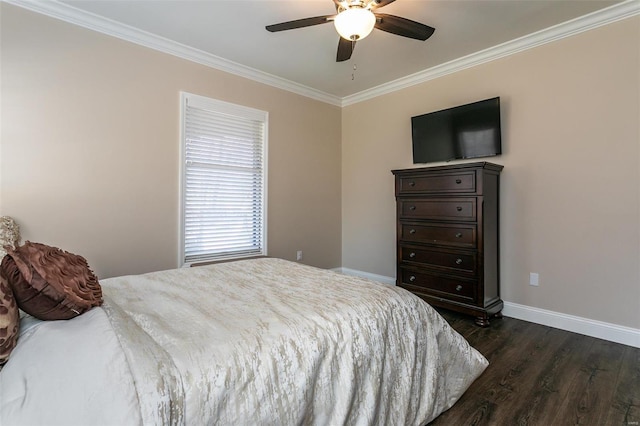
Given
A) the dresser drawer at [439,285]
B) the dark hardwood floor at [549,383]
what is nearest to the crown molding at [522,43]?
the dresser drawer at [439,285]

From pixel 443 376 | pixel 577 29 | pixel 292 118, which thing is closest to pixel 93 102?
pixel 292 118

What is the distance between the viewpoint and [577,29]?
8.82 feet

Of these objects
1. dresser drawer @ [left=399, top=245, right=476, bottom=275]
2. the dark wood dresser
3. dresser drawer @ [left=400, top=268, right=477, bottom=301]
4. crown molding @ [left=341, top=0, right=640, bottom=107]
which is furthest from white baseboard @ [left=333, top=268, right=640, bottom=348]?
crown molding @ [left=341, top=0, right=640, bottom=107]

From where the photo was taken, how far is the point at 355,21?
1866 mm

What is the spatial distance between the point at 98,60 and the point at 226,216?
1.85m

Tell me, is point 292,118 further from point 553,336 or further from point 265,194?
point 553,336

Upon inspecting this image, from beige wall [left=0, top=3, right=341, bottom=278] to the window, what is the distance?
122 mm

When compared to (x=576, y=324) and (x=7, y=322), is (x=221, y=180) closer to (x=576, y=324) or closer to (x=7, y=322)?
(x=7, y=322)

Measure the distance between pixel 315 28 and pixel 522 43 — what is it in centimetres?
202

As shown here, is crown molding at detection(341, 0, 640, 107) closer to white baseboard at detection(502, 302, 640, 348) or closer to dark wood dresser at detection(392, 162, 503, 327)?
dark wood dresser at detection(392, 162, 503, 327)

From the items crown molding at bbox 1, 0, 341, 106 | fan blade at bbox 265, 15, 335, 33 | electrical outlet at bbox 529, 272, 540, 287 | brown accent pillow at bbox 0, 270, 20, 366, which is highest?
crown molding at bbox 1, 0, 341, 106

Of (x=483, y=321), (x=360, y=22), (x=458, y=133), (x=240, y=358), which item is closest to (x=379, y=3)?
(x=360, y=22)

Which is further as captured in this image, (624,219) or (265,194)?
(265,194)

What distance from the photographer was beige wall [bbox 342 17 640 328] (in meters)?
2.49
